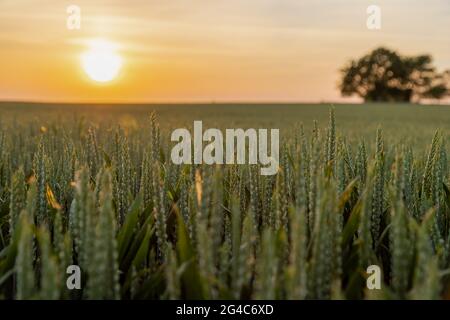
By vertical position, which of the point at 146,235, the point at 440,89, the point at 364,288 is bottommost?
the point at 364,288

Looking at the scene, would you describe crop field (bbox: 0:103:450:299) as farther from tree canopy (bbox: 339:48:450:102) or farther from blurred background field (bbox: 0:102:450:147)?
tree canopy (bbox: 339:48:450:102)

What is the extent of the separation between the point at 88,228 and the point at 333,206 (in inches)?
19.4

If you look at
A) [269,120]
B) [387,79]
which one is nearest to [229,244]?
[269,120]

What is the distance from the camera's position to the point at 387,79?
155ft

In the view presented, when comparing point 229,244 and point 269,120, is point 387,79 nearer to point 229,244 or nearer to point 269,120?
point 269,120

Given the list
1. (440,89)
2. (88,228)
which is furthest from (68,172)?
(440,89)

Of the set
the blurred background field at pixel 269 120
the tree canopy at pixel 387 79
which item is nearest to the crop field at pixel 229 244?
the blurred background field at pixel 269 120

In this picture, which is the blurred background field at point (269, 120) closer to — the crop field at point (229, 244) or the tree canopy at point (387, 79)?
the crop field at point (229, 244)

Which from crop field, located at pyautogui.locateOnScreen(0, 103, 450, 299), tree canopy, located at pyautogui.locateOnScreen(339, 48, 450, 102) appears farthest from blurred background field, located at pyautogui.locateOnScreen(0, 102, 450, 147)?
tree canopy, located at pyautogui.locateOnScreen(339, 48, 450, 102)

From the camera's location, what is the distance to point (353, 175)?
2053mm

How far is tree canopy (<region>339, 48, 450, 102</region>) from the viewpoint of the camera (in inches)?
1864

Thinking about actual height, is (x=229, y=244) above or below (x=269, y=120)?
below
